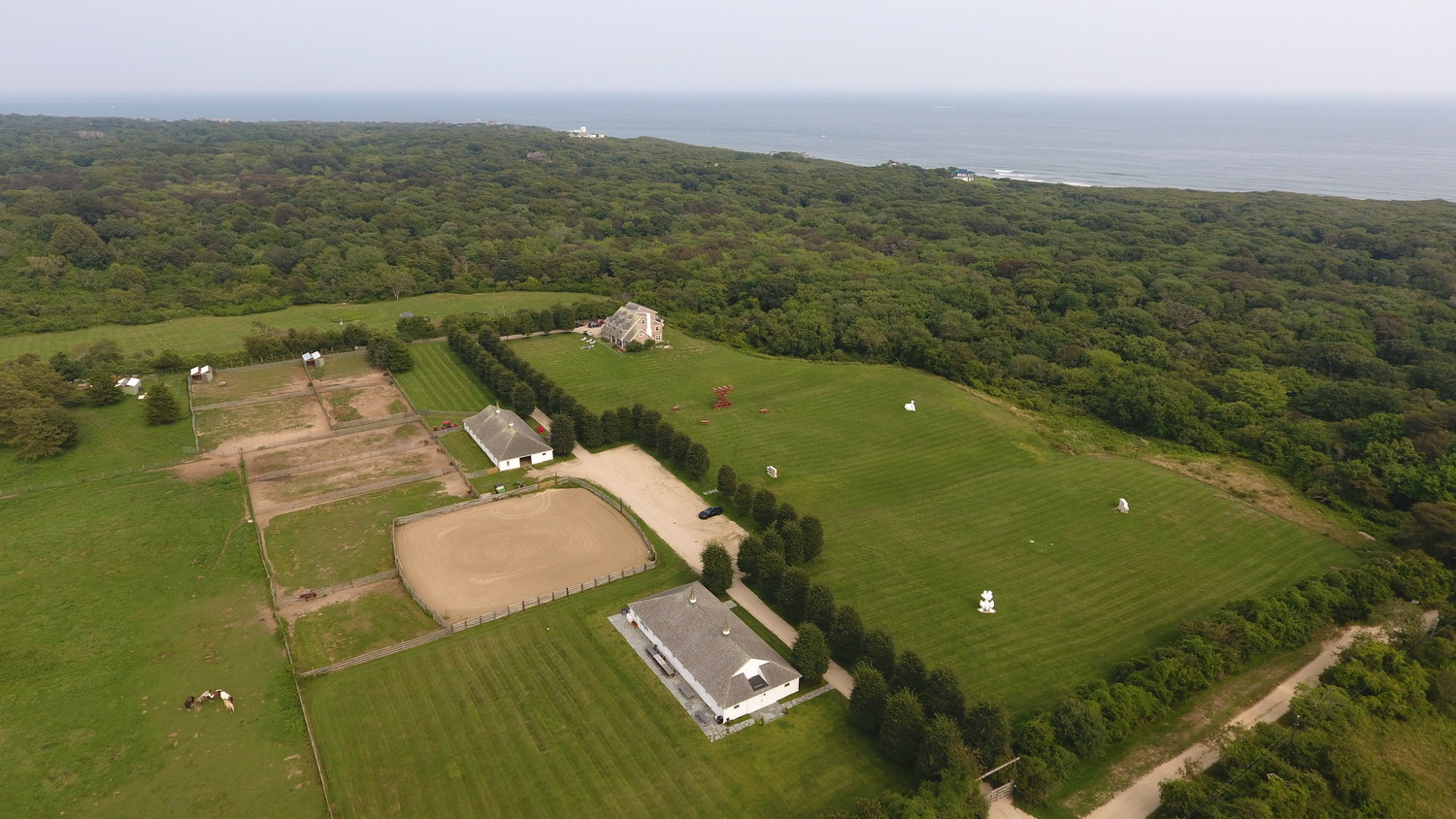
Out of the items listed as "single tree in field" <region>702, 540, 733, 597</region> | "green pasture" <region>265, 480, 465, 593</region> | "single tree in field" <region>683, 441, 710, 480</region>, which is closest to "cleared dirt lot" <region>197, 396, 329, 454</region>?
"green pasture" <region>265, 480, 465, 593</region>

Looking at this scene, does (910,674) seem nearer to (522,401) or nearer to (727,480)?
(727,480)

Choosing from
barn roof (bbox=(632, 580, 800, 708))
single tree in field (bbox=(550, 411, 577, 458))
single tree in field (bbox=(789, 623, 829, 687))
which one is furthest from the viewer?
single tree in field (bbox=(550, 411, 577, 458))

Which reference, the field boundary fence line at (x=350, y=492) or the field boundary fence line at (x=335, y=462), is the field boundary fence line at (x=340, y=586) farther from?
the field boundary fence line at (x=335, y=462)

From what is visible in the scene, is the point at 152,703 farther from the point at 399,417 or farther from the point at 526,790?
the point at 399,417

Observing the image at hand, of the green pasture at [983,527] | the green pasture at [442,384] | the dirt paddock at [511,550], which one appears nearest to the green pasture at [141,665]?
the dirt paddock at [511,550]

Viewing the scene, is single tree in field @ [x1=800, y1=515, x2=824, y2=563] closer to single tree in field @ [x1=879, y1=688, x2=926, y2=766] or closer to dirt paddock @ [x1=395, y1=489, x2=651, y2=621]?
dirt paddock @ [x1=395, y1=489, x2=651, y2=621]

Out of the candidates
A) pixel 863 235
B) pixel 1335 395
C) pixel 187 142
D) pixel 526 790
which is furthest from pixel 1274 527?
pixel 187 142
